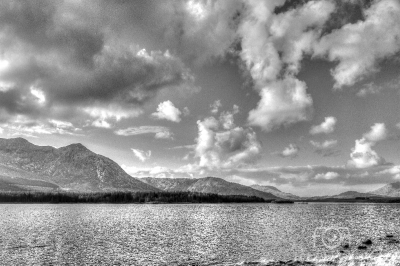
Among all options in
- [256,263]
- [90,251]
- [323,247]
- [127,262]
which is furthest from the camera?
[323,247]

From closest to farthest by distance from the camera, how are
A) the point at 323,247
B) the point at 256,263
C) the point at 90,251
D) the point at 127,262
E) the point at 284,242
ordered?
the point at 256,263
the point at 127,262
the point at 90,251
the point at 323,247
the point at 284,242

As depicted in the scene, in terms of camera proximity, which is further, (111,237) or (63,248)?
(111,237)

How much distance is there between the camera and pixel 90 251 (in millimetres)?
57688

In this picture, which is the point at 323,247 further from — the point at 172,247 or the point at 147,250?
the point at 147,250

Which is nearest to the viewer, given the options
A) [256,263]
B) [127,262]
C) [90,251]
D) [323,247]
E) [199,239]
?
[256,263]

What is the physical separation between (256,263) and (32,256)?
3554 cm

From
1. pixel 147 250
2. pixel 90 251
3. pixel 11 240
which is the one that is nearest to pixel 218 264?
pixel 147 250

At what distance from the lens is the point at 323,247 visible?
2478 inches

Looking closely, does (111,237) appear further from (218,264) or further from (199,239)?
(218,264)

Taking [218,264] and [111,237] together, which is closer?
[218,264]

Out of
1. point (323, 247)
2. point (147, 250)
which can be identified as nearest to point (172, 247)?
point (147, 250)

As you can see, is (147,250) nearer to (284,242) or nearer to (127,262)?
(127,262)

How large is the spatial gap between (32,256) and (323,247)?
52030 millimetres

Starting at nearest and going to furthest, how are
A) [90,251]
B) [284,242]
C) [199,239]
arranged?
[90,251] < [284,242] < [199,239]
